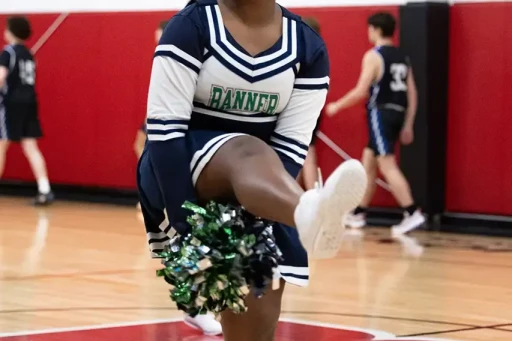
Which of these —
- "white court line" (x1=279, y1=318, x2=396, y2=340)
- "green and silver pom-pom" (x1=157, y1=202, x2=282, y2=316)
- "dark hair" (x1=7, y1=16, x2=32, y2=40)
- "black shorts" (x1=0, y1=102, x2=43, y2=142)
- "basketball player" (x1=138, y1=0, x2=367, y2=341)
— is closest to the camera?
"green and silver pom-pom" (x1=157, y1=202, x2=282, y2=316)

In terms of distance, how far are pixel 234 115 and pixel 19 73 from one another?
24.5ft

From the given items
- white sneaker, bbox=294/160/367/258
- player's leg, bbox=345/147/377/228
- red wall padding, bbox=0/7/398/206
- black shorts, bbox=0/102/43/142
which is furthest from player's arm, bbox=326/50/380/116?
white sneaker, bbox=294/160/367/258

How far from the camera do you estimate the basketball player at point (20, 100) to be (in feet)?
33.6

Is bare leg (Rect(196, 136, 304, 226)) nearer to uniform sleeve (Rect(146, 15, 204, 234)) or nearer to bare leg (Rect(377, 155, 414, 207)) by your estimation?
uniform sleeve (Rect(146, 15, 204, 234))

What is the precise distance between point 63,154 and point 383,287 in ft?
19.3

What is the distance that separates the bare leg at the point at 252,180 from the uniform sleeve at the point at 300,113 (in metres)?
0.28

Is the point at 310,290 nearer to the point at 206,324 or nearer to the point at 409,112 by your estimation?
the point at 206,324

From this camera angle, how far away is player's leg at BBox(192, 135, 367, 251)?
2.69m

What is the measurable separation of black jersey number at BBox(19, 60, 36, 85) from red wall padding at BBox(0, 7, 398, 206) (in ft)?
2.59

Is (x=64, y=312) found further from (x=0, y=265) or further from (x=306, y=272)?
(x=306, y=272)

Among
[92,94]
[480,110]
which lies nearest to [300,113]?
[480,110]

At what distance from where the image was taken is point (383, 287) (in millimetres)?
6160

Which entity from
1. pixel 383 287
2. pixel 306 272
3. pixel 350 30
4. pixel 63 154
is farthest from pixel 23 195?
pixel 306 272

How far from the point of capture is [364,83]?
869cm
